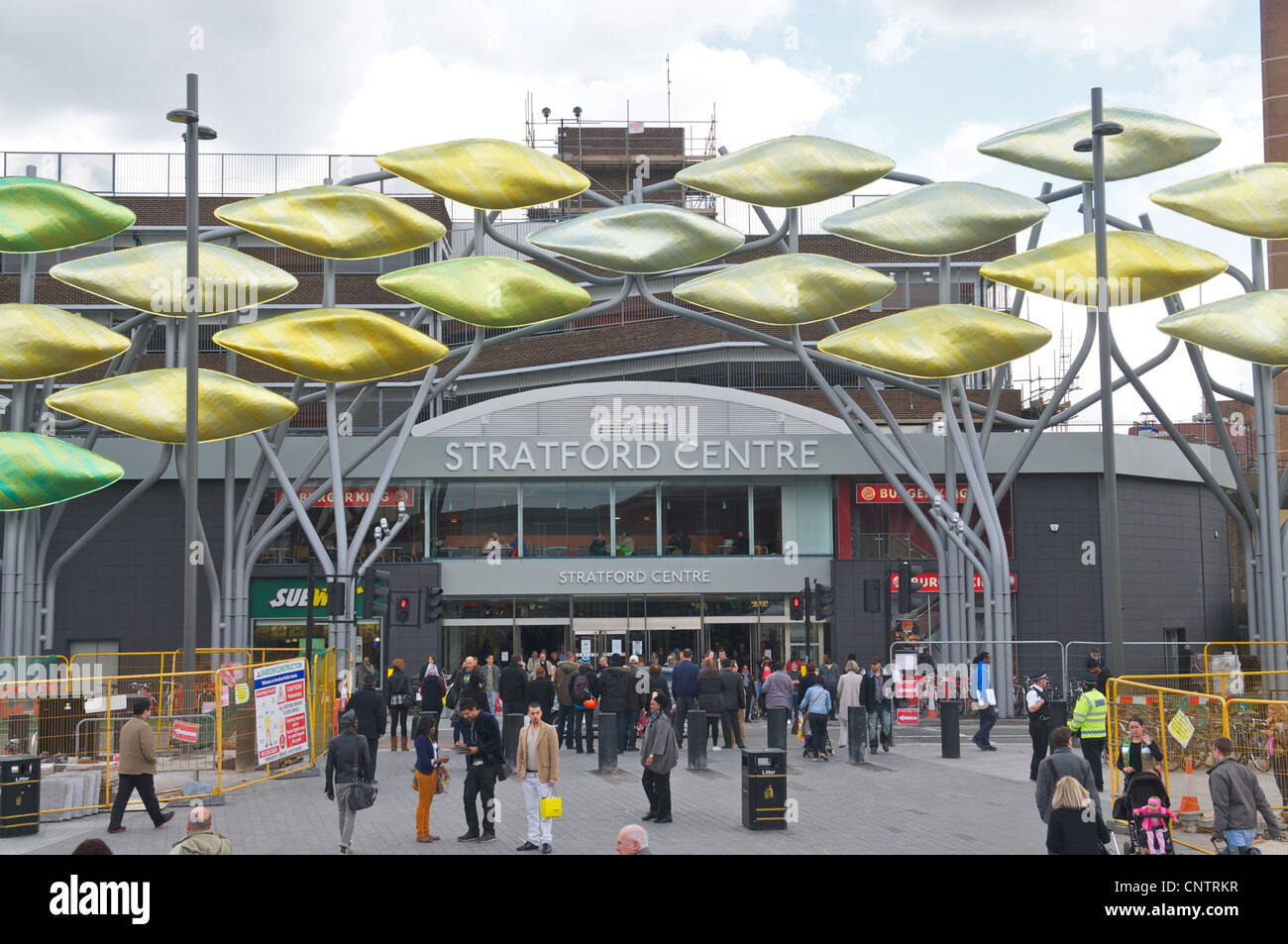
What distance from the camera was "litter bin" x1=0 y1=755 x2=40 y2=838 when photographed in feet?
50.7

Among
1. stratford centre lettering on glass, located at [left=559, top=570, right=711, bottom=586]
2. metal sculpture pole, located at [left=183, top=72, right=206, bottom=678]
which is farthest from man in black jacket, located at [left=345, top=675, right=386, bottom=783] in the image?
stratford centre lettering on glass, located at [left=559, top=570, right=711, bottom=586]

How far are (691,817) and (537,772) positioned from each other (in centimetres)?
322

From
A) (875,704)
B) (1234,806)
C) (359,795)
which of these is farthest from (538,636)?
(1234,806)

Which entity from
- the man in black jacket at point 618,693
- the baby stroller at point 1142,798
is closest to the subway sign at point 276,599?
the man in black jacket at point 618,693

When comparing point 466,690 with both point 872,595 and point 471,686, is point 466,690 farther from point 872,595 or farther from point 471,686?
point 872,595

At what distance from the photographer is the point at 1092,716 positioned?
16.3 m

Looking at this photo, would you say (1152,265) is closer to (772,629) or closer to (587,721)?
(772,629)

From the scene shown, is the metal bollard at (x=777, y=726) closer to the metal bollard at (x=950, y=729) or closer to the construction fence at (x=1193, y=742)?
the metal bollard at (x=950, y=729)

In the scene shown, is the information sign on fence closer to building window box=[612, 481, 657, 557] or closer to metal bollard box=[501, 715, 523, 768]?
metal bollard box=[501, 715, 523, 768]

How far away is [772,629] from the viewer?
40344mm

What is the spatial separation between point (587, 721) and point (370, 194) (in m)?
14.7

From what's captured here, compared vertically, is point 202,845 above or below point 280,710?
above

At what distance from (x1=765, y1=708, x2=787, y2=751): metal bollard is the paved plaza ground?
87cm

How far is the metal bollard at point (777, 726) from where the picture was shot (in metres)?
22.0
